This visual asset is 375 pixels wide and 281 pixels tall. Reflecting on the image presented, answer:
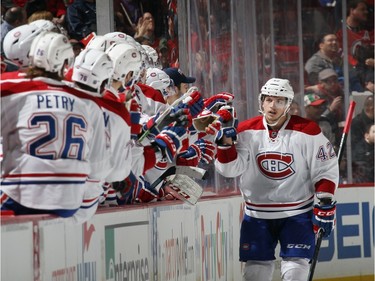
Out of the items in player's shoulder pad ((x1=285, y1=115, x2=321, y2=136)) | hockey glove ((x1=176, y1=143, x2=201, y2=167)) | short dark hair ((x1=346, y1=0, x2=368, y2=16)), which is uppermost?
short dark hair ((x1=346, y1=0, x2=368, y2=16))

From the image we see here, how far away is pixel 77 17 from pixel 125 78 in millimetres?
2074

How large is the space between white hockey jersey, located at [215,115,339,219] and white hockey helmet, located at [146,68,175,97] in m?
0.46

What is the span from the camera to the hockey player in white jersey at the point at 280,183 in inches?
270

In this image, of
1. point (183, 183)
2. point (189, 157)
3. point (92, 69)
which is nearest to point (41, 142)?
point (92, 69)

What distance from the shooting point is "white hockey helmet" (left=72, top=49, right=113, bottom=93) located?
4.81m

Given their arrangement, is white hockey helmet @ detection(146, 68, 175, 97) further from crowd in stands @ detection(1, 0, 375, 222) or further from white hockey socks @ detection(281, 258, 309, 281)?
white hockey socks @ detection(281, 258, 309, 281)

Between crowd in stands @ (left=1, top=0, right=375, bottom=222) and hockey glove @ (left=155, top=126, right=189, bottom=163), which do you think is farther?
hockey glove @ (left=155, top=126, right=189, bottom=163)

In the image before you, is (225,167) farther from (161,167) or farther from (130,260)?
(130,260)

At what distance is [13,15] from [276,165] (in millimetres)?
1634

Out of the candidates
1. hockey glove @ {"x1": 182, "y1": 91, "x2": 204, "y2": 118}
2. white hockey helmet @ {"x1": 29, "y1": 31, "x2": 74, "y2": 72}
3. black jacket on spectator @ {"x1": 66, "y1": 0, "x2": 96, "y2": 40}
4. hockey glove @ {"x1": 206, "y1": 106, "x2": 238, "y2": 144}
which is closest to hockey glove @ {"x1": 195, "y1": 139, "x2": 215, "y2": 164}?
hockey glove @ {"x1": 206, "y1": 106, "x2": 238, "y2": 144}

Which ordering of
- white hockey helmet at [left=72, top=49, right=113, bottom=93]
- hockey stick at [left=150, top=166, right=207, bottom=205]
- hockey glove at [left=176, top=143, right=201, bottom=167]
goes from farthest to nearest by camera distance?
hockey glove at [left=176, top=143, right=201, bottom=167] → hockey stick at [left=150, top=166, right=207, bottom=205] → white hockey helmet at [left=72, top=49, right=113, bottom=93]

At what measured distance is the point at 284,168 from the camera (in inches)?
273

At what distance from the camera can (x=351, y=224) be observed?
30.8 feet

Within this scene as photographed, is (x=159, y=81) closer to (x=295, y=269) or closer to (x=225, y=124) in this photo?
(x=225, y=124)
